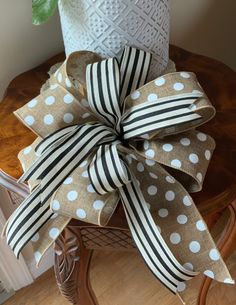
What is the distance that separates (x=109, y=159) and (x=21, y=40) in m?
0.37

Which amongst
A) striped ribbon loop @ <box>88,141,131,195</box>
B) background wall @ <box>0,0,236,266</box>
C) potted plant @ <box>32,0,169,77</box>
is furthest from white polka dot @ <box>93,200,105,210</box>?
background wall @ <box>0,0,236,266</box>

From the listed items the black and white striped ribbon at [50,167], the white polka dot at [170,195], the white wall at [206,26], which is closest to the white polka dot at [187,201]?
the white polka dot at [170,195]

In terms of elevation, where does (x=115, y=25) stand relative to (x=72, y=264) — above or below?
above

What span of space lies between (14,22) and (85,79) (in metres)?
0.24

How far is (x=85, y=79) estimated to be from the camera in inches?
22.2

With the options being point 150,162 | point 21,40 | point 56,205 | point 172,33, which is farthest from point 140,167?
point 172,33

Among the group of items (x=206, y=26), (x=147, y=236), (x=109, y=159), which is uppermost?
(x=109, y=159)

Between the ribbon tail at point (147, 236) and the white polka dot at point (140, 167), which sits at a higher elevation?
the white polka dot at point (140, 167)

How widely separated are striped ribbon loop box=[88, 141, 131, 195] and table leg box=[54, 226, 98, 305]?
0.54ft

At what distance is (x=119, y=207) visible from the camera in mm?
554

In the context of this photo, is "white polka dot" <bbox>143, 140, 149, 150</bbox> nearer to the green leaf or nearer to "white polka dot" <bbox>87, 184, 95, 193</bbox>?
"white polka dot" <bbox>87, 184, 95, 193</bbox>

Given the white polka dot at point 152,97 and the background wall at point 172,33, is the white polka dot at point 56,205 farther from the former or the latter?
the background wall at point 172,33

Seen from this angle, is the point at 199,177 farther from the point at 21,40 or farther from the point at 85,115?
the point at 21,40

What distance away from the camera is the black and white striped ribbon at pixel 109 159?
0.49 metres
